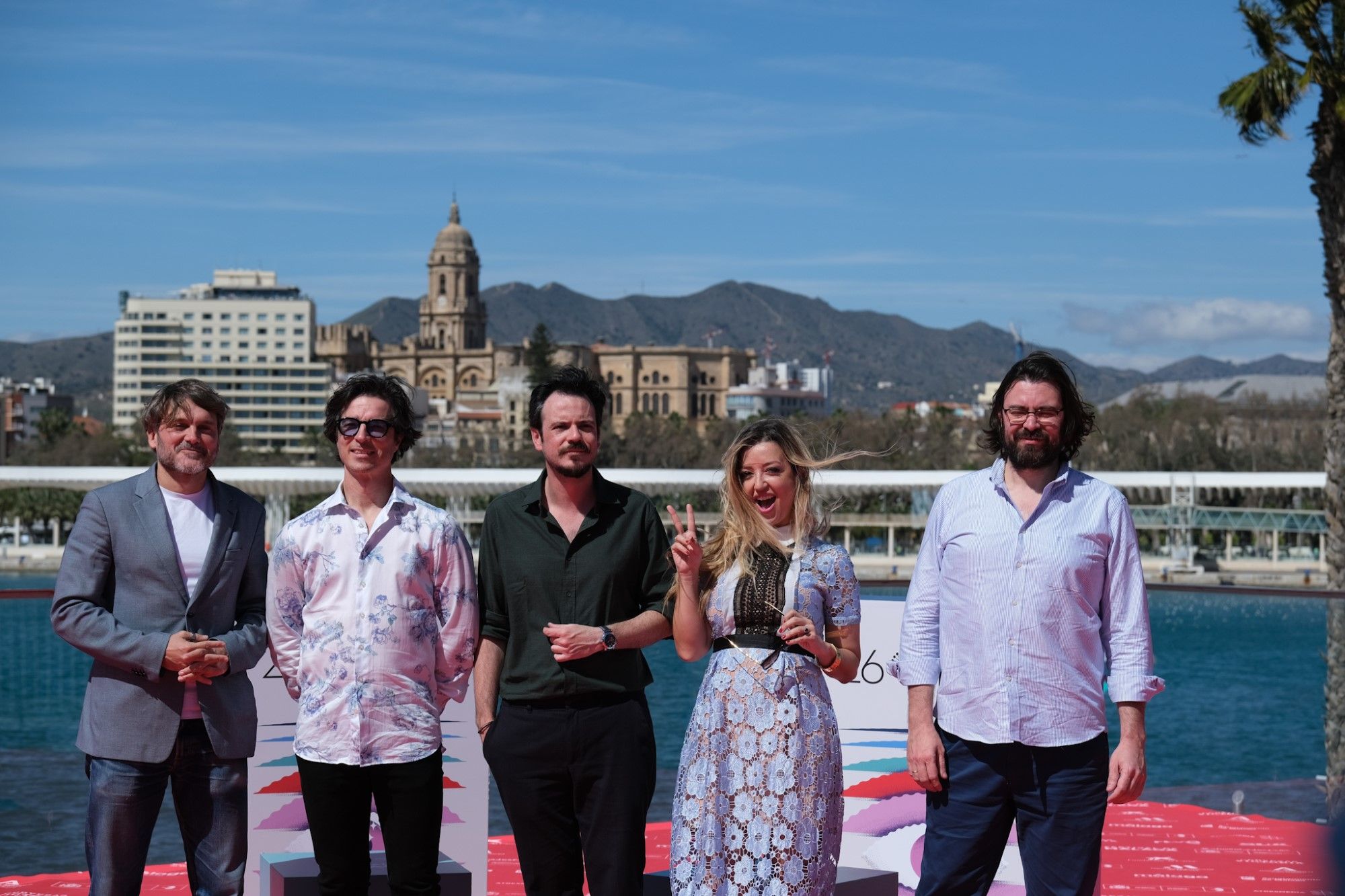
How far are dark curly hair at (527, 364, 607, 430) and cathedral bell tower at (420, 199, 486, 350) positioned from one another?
551ft

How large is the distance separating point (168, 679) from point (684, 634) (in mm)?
1332

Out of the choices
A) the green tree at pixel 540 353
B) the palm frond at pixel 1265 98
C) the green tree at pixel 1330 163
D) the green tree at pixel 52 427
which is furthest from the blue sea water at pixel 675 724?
the green tree at pixel 540 353

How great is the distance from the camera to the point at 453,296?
17212cm

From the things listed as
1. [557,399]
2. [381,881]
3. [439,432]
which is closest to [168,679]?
[381,881]

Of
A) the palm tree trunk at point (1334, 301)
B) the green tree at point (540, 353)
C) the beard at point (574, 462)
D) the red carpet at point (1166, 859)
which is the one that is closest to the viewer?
the beard at point (574, 462)

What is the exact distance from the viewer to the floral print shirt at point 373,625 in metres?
3.72

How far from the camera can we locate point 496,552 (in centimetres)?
386

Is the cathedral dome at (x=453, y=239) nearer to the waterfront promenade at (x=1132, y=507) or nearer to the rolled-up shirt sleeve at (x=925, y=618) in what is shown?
the waterfront promenade at (x=1132, y=507)

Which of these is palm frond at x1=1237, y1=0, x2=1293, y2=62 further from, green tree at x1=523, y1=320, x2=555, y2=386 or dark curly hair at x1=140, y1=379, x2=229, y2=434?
green tree at x1=523, y1=320, x2=555, y2=386

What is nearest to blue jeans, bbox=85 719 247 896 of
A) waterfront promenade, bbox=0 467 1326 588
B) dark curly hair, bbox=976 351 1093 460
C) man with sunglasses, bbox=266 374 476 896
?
man with sunglasses, bbox=266 374 476 896

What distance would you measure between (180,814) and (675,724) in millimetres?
12483

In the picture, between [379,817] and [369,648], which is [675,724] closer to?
[379,817]

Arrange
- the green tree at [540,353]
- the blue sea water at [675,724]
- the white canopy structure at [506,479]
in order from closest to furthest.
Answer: the blue sea water at [675,724]
the white canopy structure at [506,479]
the green tree at [540,353]

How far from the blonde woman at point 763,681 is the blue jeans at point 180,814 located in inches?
45.8
